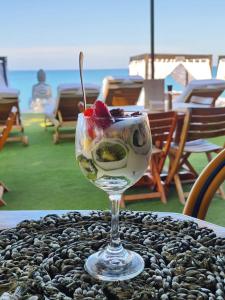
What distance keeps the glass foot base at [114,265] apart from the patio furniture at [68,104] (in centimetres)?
471

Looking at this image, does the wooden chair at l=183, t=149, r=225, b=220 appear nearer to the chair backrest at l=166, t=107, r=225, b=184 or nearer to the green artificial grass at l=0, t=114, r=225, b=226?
the green artificial grass at l=0, t=114, r=225, b=226

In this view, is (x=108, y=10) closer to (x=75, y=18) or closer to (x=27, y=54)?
(x=75, y=18)

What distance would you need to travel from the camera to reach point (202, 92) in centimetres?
470

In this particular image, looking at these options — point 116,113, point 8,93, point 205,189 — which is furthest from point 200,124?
point 8,93

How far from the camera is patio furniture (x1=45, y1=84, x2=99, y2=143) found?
558cm

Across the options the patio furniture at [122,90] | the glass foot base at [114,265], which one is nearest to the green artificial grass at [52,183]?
the patio furniture at [122,90]

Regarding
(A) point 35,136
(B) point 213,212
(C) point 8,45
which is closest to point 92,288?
(B) point 213,212

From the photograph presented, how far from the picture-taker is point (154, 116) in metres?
3.20

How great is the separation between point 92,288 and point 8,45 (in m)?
20.5

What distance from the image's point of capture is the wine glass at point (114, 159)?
68 centimetres

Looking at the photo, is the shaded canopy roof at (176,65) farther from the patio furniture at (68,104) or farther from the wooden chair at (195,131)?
the wooden chair at (195,131)

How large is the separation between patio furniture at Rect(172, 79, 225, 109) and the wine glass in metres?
4.05

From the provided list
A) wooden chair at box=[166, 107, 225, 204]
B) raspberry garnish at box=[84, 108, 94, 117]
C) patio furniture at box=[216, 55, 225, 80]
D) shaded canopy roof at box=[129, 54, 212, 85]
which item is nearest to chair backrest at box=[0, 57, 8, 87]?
shaded canopy roof at box=[129, 54, 212, 85]

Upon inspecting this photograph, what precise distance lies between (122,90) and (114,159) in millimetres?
5288
